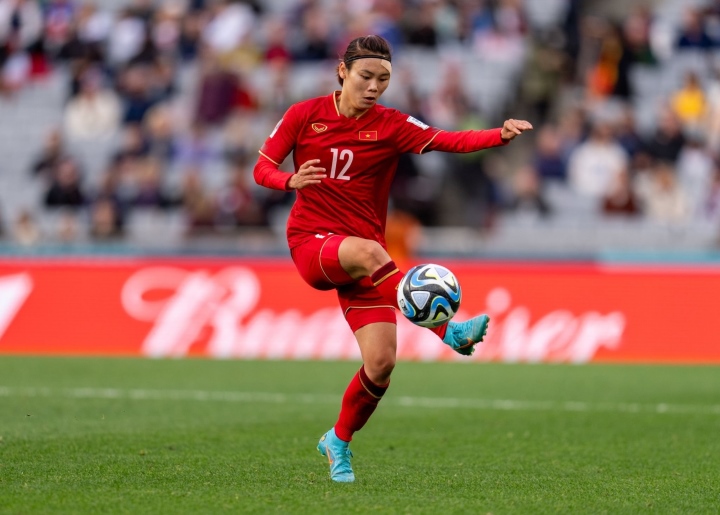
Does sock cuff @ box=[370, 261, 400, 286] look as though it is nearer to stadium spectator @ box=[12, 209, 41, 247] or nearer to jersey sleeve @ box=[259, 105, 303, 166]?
jersey sleeve @ box=[259, 105, 303, 166]

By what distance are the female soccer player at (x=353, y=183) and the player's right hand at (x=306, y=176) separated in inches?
13.2

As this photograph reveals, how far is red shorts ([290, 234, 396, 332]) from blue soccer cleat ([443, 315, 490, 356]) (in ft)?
1.53

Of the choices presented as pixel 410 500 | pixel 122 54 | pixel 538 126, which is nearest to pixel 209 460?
pixel 410 500

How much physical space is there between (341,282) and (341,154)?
0.74 metres

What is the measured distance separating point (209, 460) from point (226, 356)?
27.2 feet

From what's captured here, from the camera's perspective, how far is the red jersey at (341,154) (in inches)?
287

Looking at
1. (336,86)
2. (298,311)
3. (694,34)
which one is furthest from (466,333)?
(694,34)

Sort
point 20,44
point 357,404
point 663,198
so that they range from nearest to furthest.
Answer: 1. point 357,404
2. point 663,198
3. point 20,44

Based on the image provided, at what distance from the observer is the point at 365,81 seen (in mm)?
7203

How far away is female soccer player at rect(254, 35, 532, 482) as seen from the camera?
7.12 metres

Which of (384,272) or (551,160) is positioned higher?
(384,272)

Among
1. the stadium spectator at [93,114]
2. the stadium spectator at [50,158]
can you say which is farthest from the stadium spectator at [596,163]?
the stadium spectator at [50,158]

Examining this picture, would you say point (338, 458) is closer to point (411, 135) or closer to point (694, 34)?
point (411, 135)

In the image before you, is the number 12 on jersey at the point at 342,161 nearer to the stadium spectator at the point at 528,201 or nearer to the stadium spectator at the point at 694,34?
the stadium spectator at the point at 528,201
